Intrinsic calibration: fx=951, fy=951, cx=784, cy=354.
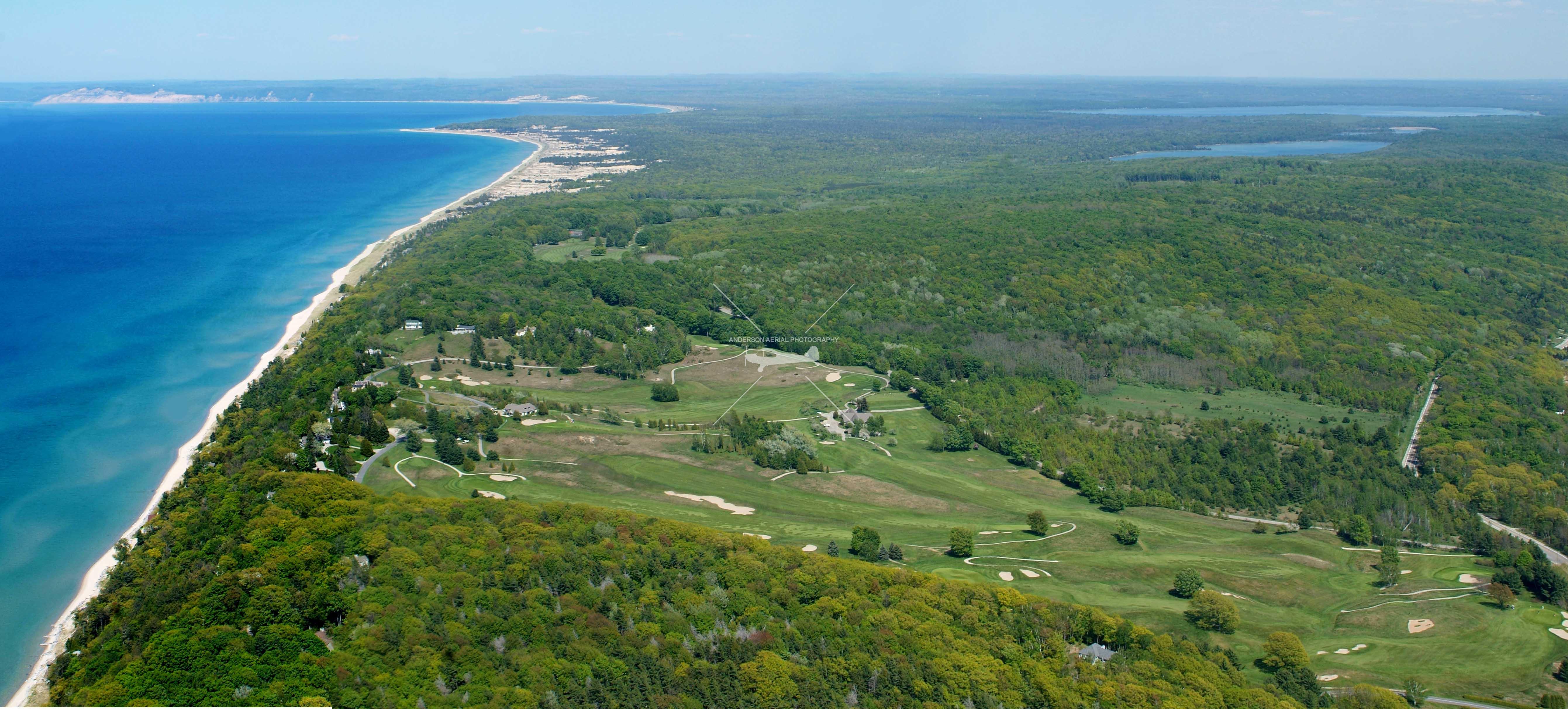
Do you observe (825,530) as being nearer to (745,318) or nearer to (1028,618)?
(1028,618)

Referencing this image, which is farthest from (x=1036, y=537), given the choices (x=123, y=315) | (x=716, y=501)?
(x=123, y=315)

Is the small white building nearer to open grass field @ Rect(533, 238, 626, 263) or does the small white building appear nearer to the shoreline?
the shoreline

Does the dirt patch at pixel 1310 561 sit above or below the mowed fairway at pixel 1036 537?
below

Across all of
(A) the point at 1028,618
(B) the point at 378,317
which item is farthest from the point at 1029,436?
(B) the point at 378,317

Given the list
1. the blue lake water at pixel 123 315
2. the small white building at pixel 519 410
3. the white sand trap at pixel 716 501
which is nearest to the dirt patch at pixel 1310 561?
the white sand trap at pixel 716 501

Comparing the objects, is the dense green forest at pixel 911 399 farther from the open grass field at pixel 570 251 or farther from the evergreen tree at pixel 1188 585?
the evergreen tree at pixel 1188 585
